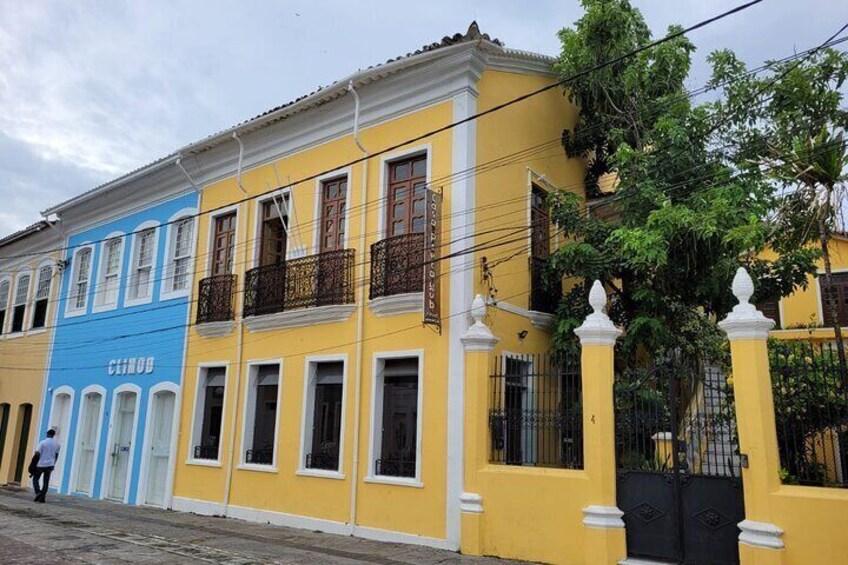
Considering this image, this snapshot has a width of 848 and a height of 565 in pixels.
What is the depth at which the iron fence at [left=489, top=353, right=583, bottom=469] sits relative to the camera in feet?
30.0

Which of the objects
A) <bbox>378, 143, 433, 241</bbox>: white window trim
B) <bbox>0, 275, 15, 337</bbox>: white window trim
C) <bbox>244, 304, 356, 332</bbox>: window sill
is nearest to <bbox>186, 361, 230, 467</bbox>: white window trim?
<bbox>244, 304, 356, 332</bbox>: window sill

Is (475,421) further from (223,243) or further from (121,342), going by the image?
(121,342)

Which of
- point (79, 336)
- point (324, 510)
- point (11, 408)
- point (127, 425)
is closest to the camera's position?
point (324, 510)

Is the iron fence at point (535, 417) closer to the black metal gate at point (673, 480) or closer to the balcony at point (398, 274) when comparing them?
the black metal gate at point (673, 480)

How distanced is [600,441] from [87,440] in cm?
1352

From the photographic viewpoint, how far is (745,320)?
25.2 ft

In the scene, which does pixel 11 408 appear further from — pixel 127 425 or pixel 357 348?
pixel 357 348

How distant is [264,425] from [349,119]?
593 centimetres

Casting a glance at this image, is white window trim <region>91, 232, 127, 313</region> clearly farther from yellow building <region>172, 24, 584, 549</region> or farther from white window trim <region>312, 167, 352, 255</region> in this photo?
white window trim <region>312, 167, 352, 255</region>

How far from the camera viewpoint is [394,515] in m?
10.1

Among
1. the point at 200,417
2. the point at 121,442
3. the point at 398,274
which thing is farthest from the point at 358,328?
the point at 121,442

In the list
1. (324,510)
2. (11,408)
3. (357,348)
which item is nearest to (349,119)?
(357,348)

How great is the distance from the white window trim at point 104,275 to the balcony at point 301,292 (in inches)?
210

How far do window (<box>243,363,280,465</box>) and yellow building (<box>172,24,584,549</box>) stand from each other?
0.04 m
